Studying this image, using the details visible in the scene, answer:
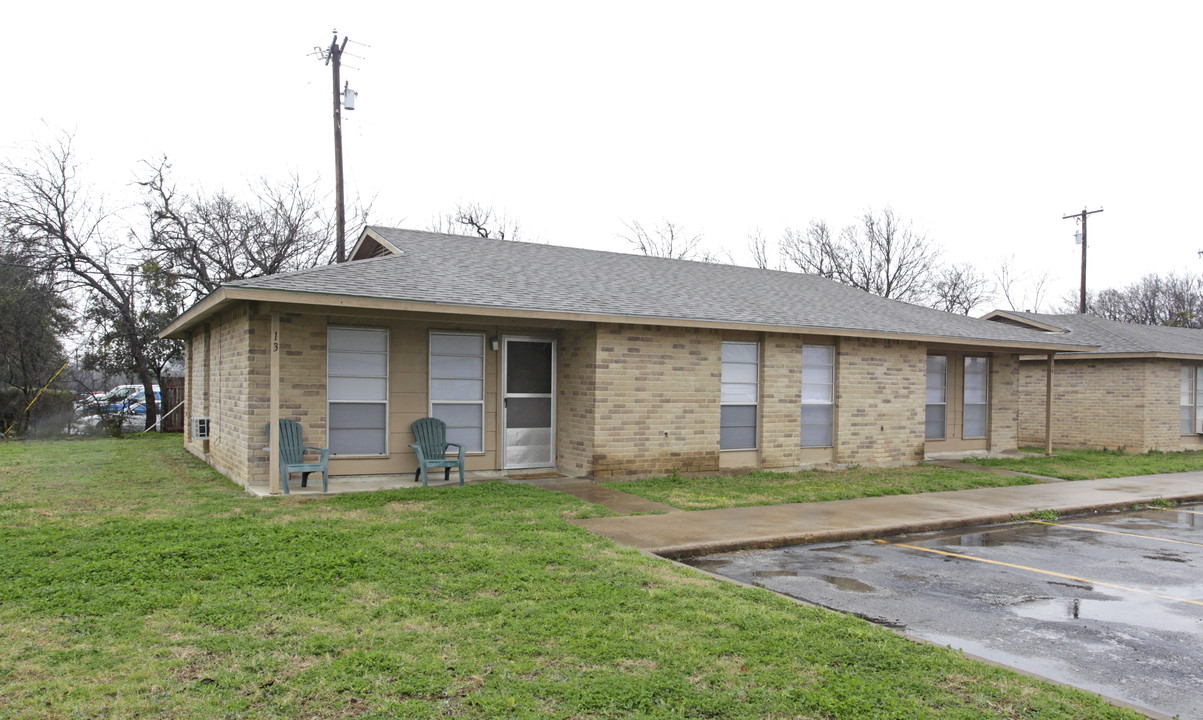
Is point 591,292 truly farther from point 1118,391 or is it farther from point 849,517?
point 1118,391

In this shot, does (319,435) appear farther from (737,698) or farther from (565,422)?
(737,698)

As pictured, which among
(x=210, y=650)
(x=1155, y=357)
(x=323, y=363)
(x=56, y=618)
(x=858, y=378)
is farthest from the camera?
(x=1155, y=357)

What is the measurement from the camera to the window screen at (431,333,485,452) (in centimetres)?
1187

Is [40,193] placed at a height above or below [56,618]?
above

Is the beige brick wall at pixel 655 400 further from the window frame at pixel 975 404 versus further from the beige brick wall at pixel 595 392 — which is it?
the window frame at pixel 975 404

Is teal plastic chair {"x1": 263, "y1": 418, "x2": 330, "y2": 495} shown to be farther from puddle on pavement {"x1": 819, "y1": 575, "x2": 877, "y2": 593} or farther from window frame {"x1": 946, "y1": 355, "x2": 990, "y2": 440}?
window frame {"x1": 946, "y1": 355, "x2": 990, "y2": 440}

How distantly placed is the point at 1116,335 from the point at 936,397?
827cm

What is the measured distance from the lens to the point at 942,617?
18.5 feet

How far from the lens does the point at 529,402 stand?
41.2 ft

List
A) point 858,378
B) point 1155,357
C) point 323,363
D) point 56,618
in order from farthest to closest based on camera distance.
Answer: point 1155,357 < point 858,378 < point 323,363 < point 56,618

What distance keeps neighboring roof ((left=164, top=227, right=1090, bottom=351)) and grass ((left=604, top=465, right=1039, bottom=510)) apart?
2.46 metres

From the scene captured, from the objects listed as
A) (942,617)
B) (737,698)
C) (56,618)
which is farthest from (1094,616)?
(56,618)

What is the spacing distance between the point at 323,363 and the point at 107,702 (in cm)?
745

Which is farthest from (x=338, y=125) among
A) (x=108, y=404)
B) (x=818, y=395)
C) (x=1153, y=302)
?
(x=1153, y=302)
